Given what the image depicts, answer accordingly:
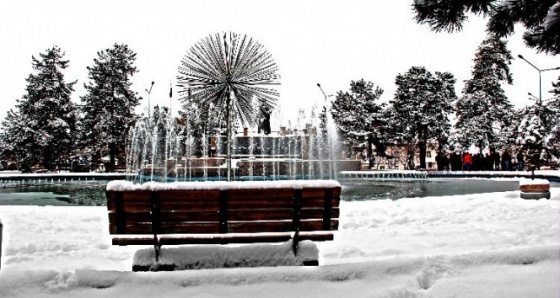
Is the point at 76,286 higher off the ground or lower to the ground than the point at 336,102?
lower

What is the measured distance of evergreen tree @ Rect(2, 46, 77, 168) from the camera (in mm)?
42344

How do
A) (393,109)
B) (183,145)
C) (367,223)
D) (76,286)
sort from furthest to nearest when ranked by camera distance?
(183,145)
(393,109)
(367,223)
(76,286)

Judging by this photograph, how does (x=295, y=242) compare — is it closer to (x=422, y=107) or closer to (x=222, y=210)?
(x=222, y=210)

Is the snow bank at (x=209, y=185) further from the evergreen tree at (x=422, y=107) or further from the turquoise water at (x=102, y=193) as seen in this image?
Answer: the evergreen tree at (x=422, y=107)

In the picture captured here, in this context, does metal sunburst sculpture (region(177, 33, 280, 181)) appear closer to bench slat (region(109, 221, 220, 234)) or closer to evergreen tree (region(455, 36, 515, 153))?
bench slat (region(109, 221, 220, 234))

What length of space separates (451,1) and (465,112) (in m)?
40.4

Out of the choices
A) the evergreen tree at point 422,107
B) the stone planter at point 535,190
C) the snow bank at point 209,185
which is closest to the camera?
the snow bank at point 209,185

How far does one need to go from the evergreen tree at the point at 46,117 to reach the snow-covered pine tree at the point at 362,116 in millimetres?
24800

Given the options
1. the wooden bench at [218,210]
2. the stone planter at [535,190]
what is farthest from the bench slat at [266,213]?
the stone planter at [535,190]

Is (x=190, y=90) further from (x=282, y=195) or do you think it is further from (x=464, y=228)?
(x=282, y=195)

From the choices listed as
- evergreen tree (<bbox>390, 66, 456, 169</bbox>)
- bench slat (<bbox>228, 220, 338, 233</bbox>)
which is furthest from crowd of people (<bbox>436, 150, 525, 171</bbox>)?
bench slat (<bbox>228, 220, 338, 233</bbox>)

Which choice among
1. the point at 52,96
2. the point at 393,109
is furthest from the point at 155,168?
the point at 393,109

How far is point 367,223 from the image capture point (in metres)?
8.20

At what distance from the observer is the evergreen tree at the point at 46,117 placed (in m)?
42.3
